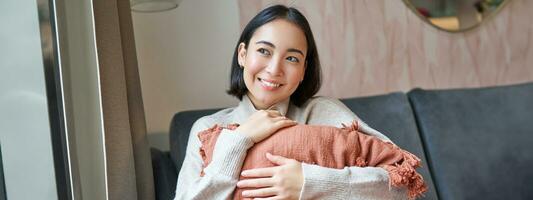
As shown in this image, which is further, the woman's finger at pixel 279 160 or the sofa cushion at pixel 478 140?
the sofa cushion at pixel 478 140

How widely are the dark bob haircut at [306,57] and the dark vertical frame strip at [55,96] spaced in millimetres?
432

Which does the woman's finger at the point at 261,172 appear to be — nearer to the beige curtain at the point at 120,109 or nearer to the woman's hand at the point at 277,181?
the woman's hand at the point at 277,181

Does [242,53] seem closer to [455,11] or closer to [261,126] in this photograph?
[261,126]

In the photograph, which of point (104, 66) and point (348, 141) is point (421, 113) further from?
point (104, 66)

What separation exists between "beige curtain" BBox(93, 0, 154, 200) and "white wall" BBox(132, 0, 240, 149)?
0.94ft

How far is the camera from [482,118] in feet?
5.53

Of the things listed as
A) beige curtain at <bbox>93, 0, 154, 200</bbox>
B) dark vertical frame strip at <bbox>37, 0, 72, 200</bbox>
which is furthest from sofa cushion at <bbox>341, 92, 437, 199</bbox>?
dark vertical frame strip at <bbox>37, 0, 72, 200</bbox>

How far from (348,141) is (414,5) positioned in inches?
41.8

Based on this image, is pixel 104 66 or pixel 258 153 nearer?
pixel 258 153

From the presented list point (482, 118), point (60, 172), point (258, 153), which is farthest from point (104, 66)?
point (482, 118)

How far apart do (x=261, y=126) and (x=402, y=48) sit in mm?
1052

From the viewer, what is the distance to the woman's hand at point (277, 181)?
1.03 m

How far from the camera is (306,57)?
1.26 m

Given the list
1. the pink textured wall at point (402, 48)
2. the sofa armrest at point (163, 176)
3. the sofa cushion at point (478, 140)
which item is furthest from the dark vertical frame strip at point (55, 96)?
the sofa cushion at point (478, 140)
